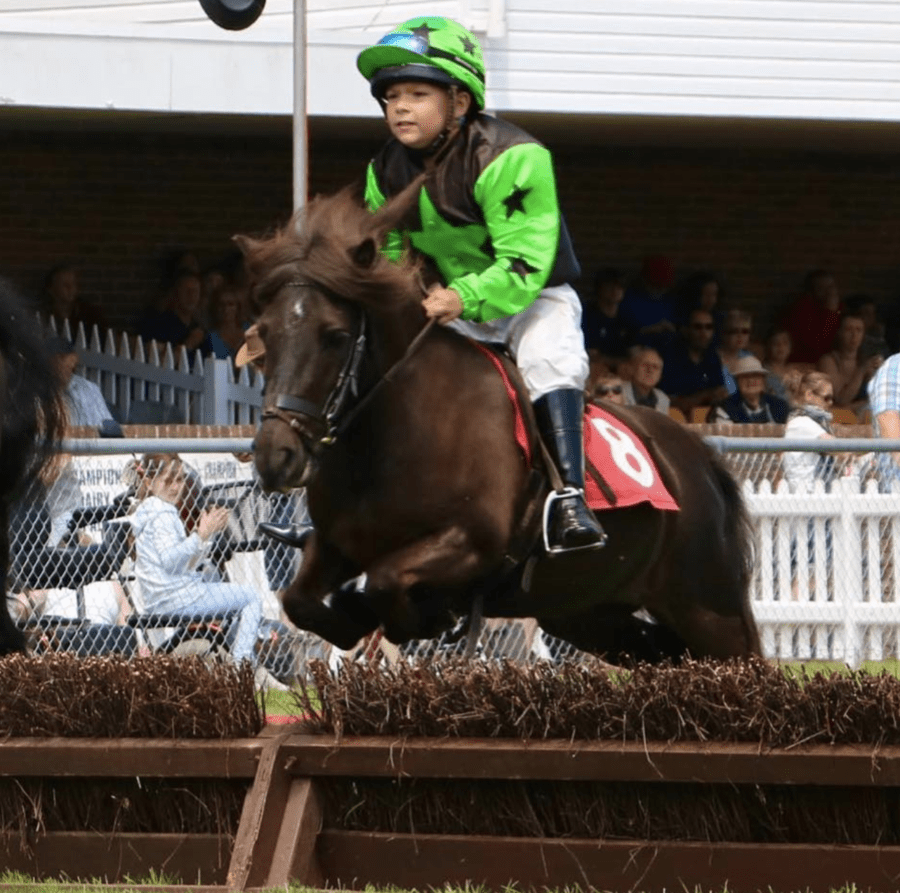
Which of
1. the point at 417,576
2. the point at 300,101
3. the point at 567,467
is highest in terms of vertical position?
the point at 300,101

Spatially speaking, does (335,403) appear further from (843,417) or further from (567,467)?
(843,417)

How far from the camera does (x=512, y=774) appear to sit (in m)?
4.78

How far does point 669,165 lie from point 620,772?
14237 millimetres

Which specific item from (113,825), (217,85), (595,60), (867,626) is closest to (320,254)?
(113,825)

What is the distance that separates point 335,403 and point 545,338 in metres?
1.05

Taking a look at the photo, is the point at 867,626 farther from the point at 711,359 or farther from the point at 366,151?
the point at 366,151

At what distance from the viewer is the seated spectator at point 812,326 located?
52.3 feet

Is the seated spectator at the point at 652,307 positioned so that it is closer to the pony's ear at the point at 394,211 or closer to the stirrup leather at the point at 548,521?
the stirrup leather at the point at 548,521

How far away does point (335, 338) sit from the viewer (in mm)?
5840

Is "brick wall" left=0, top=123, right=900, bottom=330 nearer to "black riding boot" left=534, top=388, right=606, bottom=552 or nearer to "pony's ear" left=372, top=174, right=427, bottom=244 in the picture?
A: "black riding boot" left=534, top=388, right=606, bottom=552

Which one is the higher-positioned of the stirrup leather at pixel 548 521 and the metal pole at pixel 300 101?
the metal pole at pixel 300 101

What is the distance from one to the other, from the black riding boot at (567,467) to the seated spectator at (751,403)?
7.28 meters

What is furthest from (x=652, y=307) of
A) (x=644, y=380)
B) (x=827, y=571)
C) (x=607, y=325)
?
(x=827, y=571)

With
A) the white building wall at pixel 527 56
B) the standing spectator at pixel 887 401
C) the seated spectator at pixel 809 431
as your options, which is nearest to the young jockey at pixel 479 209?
the seated spectator at pixel 809 431
